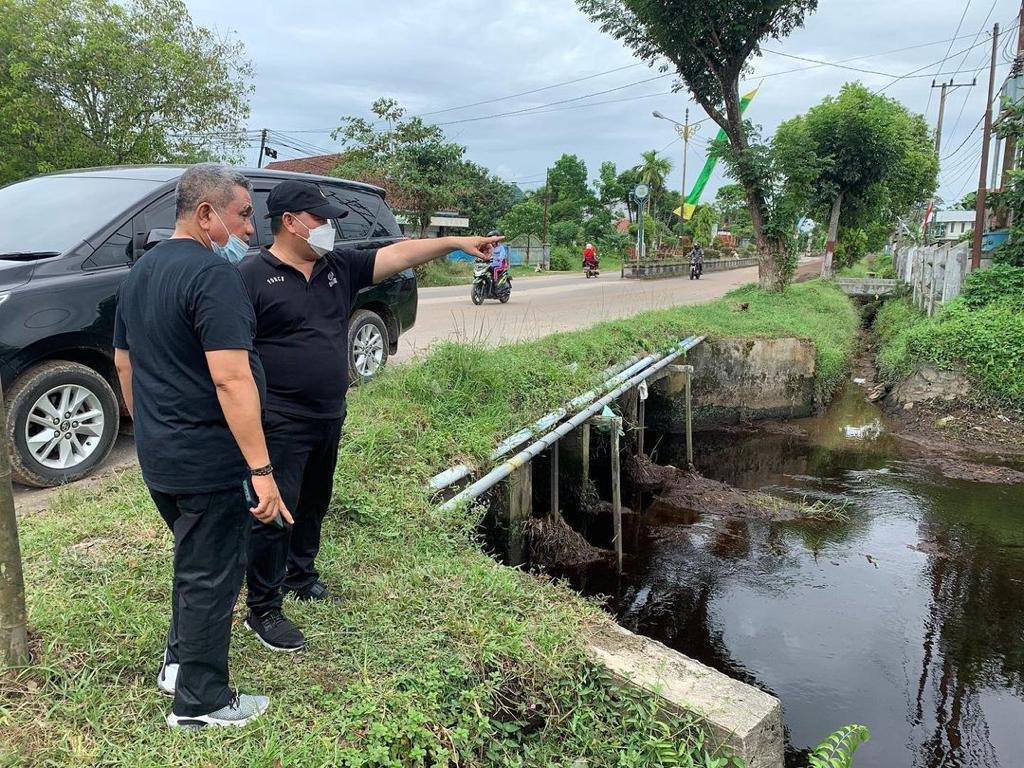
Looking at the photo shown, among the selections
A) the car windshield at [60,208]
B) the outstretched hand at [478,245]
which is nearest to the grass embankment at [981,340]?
the outstretched hand at [478,245]

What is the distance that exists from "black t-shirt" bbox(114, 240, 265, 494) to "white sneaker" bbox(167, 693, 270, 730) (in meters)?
0.79

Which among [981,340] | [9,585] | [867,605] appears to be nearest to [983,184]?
[981,340]

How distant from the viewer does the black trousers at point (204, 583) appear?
7.20 feet

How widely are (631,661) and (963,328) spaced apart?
9792mm

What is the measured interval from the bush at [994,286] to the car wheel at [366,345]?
9.95 metres

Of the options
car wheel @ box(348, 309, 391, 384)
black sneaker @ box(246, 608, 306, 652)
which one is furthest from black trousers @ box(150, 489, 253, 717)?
car wheel @ box(348, 309, 391, 384)

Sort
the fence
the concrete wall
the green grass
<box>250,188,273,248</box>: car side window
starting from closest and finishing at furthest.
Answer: <box>250,188,273,248</box>: car side window < the green grass < the concrete wall < the fence

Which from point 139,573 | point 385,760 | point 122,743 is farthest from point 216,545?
point 139,573

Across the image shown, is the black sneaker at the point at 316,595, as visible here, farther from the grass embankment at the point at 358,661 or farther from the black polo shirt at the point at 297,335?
the black polo shirt at the point at 297,335

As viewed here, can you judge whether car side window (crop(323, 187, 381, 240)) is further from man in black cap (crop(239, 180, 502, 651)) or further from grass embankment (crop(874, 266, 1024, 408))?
grass embankment (crop(874, 266, 1024, 408))

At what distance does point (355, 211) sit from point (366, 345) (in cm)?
128

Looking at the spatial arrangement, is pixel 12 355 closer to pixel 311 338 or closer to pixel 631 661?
pixel 311 338

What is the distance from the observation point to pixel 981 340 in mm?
9859

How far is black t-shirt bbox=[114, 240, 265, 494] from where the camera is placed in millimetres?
2053
